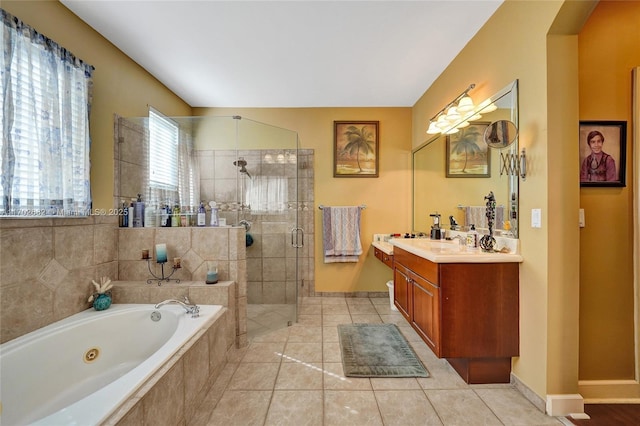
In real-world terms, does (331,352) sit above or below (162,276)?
below

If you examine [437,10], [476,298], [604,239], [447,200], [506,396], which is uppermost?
[437,10]

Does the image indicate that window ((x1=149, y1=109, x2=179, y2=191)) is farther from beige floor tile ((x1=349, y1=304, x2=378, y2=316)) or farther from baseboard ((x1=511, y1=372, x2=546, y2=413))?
baseboard ((x1=511, y1=372, x2=546, y2=413))

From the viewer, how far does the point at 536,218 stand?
1.47 meters

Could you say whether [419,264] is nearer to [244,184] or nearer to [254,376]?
[254,376]

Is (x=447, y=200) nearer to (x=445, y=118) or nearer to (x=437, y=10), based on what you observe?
(x=445, y=118)

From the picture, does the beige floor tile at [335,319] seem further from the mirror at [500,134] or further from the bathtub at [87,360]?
the mirror at [500,134]

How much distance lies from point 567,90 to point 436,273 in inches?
51.5

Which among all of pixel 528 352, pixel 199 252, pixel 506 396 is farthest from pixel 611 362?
pixel 199 252

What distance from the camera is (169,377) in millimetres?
1199

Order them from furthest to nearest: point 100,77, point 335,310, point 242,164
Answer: point 335,310 < point 242,164 < point 100,77

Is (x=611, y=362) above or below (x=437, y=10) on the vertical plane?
below

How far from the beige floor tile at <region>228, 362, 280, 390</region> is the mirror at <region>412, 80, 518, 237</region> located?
195 cm

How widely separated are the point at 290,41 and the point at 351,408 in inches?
108

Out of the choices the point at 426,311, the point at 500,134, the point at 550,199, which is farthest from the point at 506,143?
the point at 426,311
